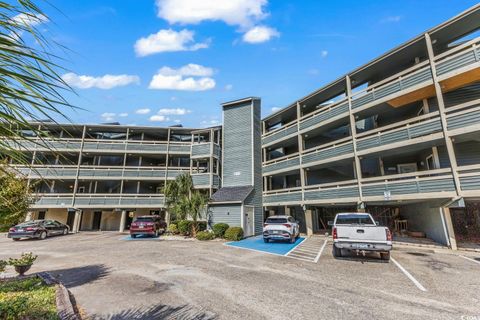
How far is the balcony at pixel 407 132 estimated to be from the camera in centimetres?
1490

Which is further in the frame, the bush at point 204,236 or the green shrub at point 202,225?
the green shrub at point 202,225

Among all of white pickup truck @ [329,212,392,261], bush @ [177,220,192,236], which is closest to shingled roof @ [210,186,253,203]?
bush @ [177,220,192,236]

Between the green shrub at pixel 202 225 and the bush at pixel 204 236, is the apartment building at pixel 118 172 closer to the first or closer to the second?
the green shrub at pixel 202 225

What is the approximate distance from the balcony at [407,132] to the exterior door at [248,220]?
11.0 m

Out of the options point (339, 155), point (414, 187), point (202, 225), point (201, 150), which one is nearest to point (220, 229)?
point (202, 225)

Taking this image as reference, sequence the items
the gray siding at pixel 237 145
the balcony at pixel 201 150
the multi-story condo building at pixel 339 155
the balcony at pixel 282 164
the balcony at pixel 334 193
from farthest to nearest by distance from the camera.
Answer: the balcony at pixel 201 150 → the gray siding at pixel 237 145 → the balcony at pixel 282 164 → the balcony at pixel 334 193 → the multi-story condo building at pixel 339 155

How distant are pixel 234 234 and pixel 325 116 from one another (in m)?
12.7

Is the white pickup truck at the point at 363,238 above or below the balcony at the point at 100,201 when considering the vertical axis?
below

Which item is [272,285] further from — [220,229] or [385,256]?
[220,229]

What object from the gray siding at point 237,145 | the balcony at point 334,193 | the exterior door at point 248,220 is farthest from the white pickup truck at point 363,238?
the gray siding at point 237,145

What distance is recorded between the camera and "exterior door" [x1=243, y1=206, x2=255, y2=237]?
22947 mm

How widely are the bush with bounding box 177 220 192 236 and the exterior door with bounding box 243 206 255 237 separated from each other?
5523 mm

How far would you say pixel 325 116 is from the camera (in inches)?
856

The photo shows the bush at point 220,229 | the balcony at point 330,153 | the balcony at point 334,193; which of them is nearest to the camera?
the balcony at point 334,193
